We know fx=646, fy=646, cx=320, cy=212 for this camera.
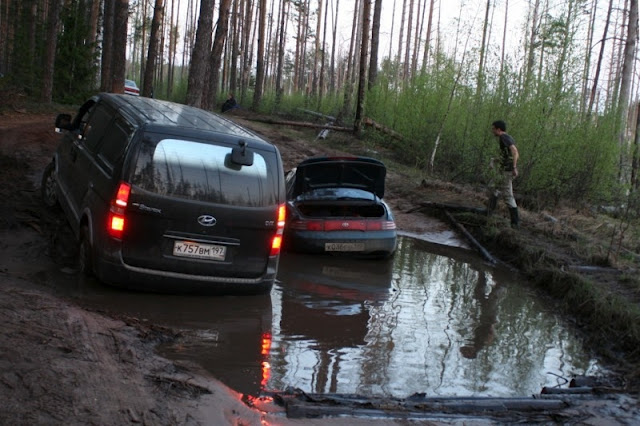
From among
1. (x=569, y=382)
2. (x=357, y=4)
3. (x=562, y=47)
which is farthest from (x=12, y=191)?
(x=357, y=4)

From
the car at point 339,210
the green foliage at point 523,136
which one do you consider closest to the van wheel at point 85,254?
the car at point 339,210

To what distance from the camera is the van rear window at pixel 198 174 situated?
6.18m

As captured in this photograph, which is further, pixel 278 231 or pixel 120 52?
pixel 120 52

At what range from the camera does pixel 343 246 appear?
959cm

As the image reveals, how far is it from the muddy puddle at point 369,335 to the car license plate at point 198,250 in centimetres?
53

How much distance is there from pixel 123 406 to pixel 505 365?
3683 millimetres

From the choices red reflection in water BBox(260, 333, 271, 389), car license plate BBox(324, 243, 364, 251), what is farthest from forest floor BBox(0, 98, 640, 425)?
car license plate BBox(324, 243, 364, 251)

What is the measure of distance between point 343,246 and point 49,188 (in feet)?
14.0

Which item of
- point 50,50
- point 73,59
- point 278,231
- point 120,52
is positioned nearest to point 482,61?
point 120,52

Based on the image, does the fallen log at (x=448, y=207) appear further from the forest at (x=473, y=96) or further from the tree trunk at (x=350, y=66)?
the tree trunk at (x=350, y=66)

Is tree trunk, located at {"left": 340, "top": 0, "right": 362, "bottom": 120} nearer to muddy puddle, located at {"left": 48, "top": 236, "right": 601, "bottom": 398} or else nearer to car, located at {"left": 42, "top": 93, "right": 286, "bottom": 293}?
muddy puddle, located at {"left": 48, "top": 236, "right": 601, "bottom": 398}

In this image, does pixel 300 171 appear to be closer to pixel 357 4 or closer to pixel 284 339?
pixel 284 339

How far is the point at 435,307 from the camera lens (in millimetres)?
7766

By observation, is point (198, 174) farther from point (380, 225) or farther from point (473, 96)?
point (473, 96)
